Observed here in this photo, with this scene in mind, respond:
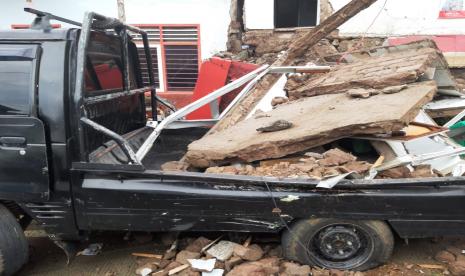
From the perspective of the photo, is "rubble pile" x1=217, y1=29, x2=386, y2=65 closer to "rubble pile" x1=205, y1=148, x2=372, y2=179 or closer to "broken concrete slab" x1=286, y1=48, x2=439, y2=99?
"broken concrete slab" x1=286, y1=48, x2=439, y2=99

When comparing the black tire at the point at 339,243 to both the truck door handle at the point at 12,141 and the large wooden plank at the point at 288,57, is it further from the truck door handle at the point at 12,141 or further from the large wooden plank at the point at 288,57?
the truck door handle at the point at 12,141

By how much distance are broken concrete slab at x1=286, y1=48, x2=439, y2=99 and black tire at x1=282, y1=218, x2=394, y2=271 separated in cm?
128

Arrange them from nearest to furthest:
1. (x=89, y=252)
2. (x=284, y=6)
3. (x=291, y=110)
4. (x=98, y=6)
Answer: (x=89, y=252), (x=291, y=110), (x=98, y=6), (x=284, y=6)

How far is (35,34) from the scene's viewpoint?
9.10 feet

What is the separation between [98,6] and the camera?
29.8 ft

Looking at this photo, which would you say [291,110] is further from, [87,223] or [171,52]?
[171,52]

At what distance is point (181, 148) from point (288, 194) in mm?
1775

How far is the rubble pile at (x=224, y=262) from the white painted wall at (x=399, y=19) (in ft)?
22.8

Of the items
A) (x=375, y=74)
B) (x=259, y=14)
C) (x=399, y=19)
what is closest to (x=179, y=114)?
(x=375, y=74)

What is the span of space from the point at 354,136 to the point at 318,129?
273 mm

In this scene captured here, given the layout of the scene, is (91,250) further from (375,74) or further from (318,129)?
(375,74)

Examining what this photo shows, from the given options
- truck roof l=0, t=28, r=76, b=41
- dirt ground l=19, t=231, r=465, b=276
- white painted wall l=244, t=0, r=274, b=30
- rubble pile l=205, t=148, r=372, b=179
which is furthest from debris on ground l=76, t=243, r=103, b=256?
white painted wall l=244, t=0, r=274, b=30

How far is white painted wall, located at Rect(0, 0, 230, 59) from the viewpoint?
8922 millimetres

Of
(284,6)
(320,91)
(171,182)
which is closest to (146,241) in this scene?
(171,182)
